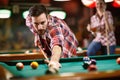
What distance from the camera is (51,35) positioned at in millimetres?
3195

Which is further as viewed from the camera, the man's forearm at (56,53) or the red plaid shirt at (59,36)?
the red plaid shirt at (59,36)

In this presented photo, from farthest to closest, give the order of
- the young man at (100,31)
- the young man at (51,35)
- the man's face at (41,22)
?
the young man at (100,31) < the man's face at (41,22) < the young man at (51,35)

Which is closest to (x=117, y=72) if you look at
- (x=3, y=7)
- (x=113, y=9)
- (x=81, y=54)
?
(x=81, y=54)

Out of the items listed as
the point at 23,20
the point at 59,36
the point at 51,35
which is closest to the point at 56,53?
the point at 59,36

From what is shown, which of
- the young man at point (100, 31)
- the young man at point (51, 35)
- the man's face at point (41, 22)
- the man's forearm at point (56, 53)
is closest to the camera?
the man's forearm at point (56, 53)

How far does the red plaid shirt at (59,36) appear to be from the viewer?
3.08 meters

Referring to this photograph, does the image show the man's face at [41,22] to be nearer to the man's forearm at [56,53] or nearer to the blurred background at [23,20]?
the man's forearm at [56,53]

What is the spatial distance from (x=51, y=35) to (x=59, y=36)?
0.14 m

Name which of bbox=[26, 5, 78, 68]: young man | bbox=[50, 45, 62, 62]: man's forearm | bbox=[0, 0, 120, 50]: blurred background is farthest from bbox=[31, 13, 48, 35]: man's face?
bbox=[0, 0, 120, 50]: blurred background

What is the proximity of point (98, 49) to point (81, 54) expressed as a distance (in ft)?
1.37

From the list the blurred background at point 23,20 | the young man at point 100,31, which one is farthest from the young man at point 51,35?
the blurred background at point 23,20

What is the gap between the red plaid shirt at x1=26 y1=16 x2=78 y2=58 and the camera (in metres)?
3.08

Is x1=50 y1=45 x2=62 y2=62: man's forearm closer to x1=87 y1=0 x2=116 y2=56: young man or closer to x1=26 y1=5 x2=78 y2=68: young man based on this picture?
x1=26 y1=5 x2=78 y2=68: young man

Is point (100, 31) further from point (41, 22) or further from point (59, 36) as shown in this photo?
point (59, 36)
